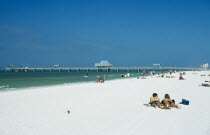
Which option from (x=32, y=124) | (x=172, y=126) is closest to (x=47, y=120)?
(x=32, y=124)

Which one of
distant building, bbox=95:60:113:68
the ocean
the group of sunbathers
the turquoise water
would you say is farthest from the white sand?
distant building, bbox=95:60:113:68

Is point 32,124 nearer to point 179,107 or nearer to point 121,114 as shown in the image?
point 121,114

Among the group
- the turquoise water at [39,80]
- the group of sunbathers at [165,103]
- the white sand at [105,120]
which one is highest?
the group of sunbathers at [165,103]

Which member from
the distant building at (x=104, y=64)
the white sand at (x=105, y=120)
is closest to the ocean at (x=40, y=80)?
the white sand at (x=105, y=120)

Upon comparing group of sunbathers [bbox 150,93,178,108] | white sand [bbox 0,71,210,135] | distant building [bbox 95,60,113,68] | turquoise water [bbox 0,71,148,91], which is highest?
distant building [bbox 95,60,113,68]

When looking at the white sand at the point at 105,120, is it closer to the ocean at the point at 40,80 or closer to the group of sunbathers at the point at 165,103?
the group of sunbathers at the point at 165,103

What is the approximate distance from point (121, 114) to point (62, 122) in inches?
82.1

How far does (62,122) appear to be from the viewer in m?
6.14

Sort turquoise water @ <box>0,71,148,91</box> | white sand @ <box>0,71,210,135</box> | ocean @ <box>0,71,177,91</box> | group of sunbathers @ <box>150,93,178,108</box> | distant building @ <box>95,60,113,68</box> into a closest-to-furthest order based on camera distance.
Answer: white sand @ <box>0,71,210,135</box> < group of sunbathers @ <box>150,93,178,108</box> < ocean @ <box>0,71,177,91</box> < turquoise water @ <box>0,71,148,91</box> < distant building @ <box>95,60,113,68</box>

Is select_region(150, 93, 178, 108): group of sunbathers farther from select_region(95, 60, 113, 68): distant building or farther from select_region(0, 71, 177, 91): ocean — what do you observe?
select_region(95, 60, 113, 68): distant building

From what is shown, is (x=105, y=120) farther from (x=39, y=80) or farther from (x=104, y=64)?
(x=104, y=64)

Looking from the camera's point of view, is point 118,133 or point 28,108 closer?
point 118,133

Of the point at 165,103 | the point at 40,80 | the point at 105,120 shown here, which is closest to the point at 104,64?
the point at 40,80

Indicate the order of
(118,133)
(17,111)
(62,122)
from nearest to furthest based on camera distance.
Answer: (118,133) → (62,122) → (17,111)
